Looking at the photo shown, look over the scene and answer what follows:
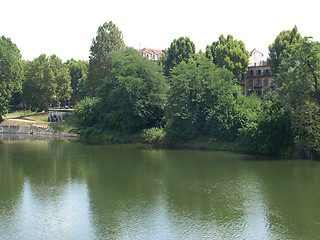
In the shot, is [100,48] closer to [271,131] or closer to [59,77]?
[59,77]

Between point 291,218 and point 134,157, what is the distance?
24137 mm

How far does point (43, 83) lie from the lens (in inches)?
3413

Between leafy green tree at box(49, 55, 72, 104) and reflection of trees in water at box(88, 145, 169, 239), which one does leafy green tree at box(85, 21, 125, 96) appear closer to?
leafy green tree at box(49, 55, 72, 104)

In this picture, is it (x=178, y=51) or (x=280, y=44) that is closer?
(x=280, y=44)

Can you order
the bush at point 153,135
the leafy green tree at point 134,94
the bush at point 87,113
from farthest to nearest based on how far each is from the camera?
the bush at point 87,113
the leafy green tree at point 134,94
the bush at point 153,135

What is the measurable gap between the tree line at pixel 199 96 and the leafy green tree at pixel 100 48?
188 millimetres

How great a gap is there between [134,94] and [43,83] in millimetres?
37944

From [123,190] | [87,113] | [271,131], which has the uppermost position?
[87,113]

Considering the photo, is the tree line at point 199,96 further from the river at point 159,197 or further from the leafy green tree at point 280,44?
the river at point 159,197

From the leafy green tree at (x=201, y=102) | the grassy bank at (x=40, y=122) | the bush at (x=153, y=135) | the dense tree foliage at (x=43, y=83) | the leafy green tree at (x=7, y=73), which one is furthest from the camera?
the dense tree foliage at (x=43, y=83)

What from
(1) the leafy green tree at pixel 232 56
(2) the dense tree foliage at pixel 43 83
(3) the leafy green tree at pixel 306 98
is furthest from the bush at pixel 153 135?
(2) the dense tree foliage at pixel 43 83

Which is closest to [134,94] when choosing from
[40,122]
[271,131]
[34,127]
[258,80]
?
[271,131]

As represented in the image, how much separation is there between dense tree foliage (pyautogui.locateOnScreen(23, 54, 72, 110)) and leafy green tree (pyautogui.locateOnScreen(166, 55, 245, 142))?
44.2 meters

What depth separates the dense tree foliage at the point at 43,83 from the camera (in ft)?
→ 285
